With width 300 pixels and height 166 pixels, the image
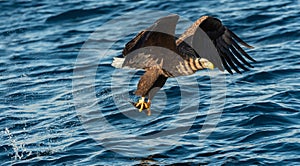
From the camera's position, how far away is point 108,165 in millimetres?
8078

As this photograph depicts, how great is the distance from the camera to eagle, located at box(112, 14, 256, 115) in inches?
295

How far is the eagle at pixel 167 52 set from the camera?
24.6 feet

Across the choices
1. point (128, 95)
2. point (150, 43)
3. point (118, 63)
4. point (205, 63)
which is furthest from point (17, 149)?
→ point (205, 63)

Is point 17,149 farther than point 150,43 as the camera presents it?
Yes

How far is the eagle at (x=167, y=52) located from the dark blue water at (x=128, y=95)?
903mm

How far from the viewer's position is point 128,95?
10.5m

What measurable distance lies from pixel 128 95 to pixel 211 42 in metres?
2.25

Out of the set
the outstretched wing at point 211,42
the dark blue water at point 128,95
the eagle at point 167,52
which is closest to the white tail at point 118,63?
the eagle at point 167,52

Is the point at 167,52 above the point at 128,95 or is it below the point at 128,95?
above

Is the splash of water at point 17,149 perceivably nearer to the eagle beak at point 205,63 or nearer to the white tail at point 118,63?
the white tail at point 118,63

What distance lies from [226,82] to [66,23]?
4718mm

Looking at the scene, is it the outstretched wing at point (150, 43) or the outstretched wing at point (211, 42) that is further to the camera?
the outstretched wing at point (211, 42)

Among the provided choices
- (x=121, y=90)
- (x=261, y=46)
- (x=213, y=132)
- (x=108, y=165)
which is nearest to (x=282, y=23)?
(x=261, y=46)

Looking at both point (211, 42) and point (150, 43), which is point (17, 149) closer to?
point (150, 43)
